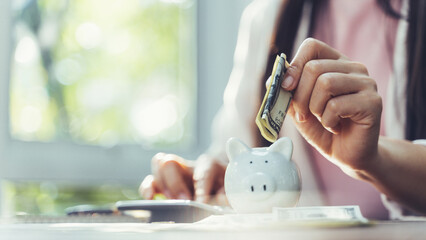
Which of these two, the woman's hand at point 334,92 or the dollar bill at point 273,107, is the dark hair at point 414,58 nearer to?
the woman's hand at point 334,92

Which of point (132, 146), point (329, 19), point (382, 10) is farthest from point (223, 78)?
point (382, 10)

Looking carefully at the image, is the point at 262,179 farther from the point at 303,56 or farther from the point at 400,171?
the point at 400,171

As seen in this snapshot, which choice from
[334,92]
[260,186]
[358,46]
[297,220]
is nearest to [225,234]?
[297,220]

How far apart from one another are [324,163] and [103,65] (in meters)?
0.83

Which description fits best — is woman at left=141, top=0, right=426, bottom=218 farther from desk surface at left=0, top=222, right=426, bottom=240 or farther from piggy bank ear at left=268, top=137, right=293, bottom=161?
desk surface at left=0, top=222, right=426, bottom=240

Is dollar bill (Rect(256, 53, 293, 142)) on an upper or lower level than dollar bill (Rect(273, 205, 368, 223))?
upper

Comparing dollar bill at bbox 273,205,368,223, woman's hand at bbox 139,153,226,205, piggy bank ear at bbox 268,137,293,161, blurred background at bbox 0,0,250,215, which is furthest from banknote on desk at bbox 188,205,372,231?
blurred background at bbox 0,0,250,215

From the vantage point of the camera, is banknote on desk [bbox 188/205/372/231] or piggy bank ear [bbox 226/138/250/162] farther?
piggy bank ear [bbox 226/138/250/162]

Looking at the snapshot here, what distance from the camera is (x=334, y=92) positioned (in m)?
0.66

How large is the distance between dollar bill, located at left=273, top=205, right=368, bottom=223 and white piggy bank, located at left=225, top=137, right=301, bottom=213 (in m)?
0.07

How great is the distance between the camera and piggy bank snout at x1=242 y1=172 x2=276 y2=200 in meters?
0.58

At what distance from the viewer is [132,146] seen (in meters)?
1.71

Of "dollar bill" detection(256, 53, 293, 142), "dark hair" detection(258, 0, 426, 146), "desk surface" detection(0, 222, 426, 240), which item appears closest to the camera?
"desk surface" detection(0, 222, 426, 240)

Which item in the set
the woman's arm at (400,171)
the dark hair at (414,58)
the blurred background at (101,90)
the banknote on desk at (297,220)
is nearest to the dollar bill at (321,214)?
the banknote on desk at (297,220)
